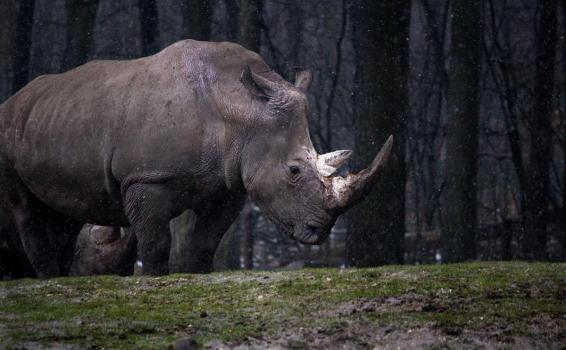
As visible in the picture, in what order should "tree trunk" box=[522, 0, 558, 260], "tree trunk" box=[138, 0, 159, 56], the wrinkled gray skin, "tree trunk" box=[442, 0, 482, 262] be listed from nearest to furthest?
the wrinkled gray skin
"tree trunk" box=[442, 0, 482, 262]
"tree trunk" box=[522, 0, 558, 260]
"tree trunk" box=[138, 0, 159, 56]

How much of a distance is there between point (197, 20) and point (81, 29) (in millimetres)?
2132

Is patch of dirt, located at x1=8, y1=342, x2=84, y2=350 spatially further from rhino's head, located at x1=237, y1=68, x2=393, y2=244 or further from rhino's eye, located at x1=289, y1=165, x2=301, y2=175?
rhino's eye, located at x1=289, y1=165, x2=301, y2=175

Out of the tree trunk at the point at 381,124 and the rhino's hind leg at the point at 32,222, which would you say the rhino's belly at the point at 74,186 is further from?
the tree trunk at the point at 381,124

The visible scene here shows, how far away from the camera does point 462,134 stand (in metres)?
14.5

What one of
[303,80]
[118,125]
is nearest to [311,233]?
[303,80]

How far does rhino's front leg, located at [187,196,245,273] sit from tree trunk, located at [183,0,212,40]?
5.86 metres

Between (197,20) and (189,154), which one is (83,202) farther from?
(197,20)

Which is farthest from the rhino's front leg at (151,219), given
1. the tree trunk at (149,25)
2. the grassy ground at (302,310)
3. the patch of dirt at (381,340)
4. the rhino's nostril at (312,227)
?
the tree trunk at (149,25)

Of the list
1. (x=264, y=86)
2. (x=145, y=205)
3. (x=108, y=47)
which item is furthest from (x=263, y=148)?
(x=108, y=47)

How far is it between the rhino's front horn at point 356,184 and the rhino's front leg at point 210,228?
1312 millimetres

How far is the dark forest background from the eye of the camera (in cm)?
1155

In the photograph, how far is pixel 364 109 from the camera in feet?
38.2

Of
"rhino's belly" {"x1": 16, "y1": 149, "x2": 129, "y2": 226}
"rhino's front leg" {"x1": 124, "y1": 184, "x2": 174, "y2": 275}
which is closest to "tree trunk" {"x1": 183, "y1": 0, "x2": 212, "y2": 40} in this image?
"rhino's belly" {"x1": 16, "y1": 149, "x2": 129, "y2": 226}

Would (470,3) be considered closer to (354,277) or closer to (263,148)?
(263,148)
